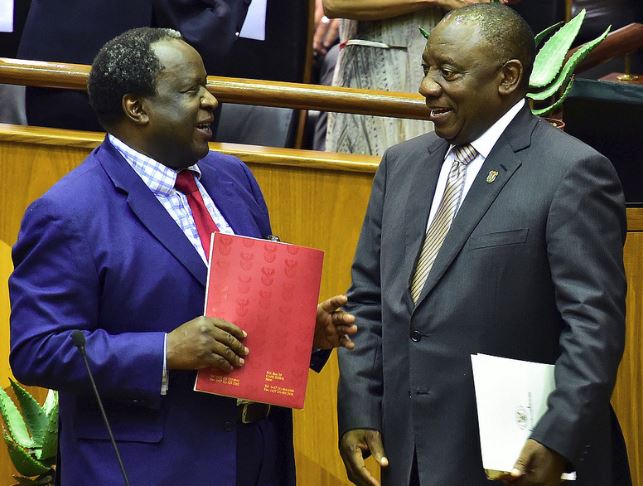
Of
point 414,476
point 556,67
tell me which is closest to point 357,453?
point 414,476

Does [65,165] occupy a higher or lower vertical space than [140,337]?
higher

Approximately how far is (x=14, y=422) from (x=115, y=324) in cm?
99

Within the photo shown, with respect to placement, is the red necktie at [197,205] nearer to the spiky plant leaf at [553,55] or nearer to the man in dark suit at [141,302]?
the man in dark suit at [141,302]

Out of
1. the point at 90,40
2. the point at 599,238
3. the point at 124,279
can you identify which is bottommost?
the point at 124,279

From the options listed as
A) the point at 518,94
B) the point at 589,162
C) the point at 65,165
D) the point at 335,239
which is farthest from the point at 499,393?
the point at 65,165

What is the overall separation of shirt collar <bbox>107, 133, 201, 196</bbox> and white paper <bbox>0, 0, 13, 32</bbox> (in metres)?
2.04

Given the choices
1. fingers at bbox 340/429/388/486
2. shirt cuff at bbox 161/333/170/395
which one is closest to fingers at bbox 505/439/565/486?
A: fingers at bbox 340/429/388/486

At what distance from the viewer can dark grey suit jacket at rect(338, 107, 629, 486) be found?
271 cm

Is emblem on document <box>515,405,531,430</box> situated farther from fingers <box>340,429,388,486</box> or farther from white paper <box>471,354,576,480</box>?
fingers <box>340,429,388,486</box>

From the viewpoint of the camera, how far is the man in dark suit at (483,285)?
2.72 m

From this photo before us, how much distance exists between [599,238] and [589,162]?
0.58 feet

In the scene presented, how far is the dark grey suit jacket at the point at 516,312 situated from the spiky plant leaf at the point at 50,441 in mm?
1084

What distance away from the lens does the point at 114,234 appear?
113 inches

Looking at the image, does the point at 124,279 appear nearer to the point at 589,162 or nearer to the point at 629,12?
the point at 589,162
